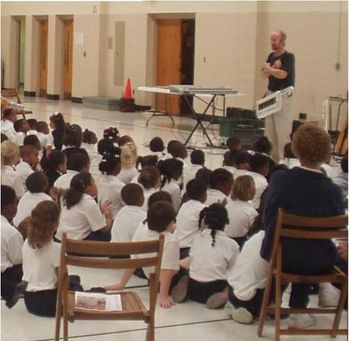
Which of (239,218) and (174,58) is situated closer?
(239,218)

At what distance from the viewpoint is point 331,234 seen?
4668mm

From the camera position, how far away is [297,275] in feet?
15.7

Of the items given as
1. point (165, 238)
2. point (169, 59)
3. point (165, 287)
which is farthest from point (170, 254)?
point (169, 59)

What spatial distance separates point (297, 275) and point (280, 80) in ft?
20.6

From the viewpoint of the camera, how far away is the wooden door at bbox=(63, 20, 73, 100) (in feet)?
84.3

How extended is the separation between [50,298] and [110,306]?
2.58 feet

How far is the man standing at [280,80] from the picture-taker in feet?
34.7

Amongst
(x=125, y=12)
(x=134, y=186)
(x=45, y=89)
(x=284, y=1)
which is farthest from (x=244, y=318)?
(x=45, y=89)

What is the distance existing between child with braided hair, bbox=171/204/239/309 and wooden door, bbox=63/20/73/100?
68.3ft

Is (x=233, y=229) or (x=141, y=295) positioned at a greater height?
(x=233, y=229)

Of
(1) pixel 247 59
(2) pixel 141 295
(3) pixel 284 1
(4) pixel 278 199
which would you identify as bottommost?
(2) pixel 141 295

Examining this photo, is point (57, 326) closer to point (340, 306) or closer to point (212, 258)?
point (212, 258)

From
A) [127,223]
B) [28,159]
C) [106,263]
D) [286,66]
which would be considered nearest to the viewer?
[106,263]

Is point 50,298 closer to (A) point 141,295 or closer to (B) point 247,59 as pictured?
(A) point 141,295
